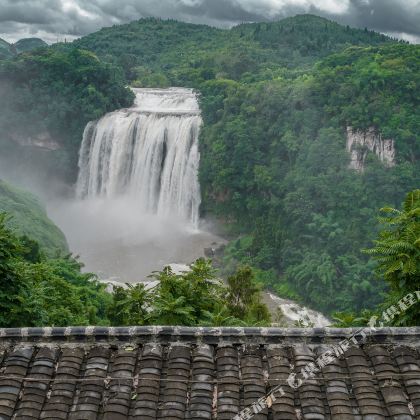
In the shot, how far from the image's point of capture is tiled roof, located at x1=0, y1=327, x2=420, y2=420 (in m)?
4.74

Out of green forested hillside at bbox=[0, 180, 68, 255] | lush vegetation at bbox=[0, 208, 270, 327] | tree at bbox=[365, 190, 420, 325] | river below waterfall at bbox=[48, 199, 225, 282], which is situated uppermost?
tree at bbox=[365, 190, 420, 325]

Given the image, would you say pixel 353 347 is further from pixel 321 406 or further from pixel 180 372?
pixel 180 372

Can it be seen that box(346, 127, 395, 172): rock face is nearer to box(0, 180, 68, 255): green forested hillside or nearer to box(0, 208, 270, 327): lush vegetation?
box(0, 180, 68, 255): green forested hillside

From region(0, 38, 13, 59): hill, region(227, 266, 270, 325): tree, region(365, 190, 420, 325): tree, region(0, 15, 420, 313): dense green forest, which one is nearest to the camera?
region(365, 190, 420, 325): tree

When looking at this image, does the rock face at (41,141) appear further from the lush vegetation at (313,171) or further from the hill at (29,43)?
the hill at (29,43)

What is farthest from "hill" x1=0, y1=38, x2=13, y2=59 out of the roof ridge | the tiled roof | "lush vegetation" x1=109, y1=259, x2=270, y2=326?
the tiled roof

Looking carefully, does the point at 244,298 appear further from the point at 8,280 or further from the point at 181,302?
the point at 8,280

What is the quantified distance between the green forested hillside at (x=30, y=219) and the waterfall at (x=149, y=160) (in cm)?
861

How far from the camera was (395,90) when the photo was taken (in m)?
40.7

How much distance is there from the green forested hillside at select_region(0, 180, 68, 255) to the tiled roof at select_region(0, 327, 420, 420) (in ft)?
94.6

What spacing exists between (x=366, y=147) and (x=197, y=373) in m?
38.0

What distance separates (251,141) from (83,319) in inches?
1106

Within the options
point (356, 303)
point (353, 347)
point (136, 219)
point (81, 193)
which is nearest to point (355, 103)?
point (356, 303)

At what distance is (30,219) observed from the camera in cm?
3734
